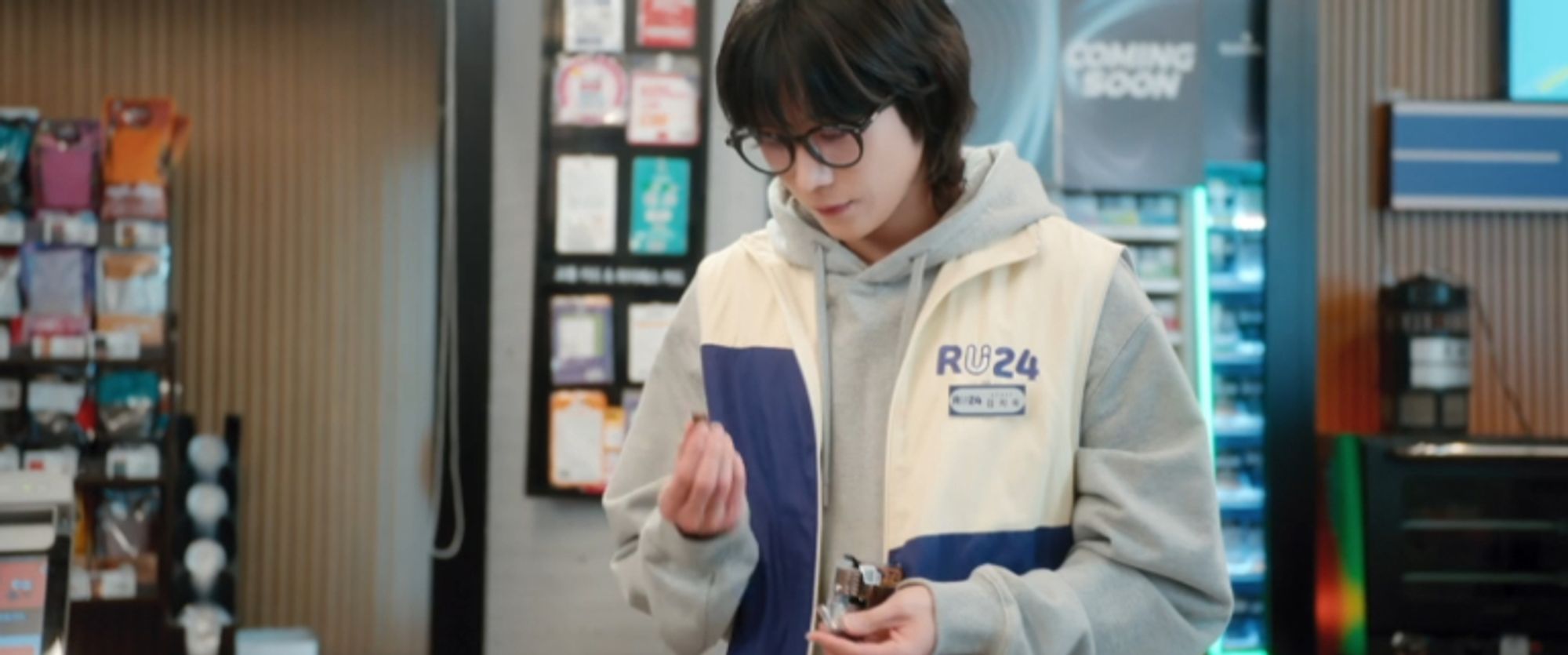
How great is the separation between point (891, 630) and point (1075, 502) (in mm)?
269

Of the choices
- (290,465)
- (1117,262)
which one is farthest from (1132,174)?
(1117,262)

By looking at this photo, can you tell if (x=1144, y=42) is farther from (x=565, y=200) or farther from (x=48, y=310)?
(x=48, y=310)

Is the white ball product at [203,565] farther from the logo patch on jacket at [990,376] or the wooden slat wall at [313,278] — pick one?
the logo patch on jacket at [990,376]

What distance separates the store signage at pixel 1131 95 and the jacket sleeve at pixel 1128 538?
3.73 metres

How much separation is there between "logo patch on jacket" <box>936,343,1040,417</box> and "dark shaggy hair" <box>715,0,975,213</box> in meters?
0.21

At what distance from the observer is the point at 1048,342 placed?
150 cm

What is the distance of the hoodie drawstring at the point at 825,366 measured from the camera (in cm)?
155

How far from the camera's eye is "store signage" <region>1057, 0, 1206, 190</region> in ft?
17.0

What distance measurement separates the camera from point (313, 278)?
629 cm

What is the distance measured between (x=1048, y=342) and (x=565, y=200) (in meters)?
3.40

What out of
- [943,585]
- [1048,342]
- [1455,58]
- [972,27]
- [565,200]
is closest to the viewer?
[943,585]

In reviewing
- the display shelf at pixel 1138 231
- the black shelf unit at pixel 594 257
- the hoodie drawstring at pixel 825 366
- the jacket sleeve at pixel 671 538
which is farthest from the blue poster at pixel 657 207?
the hoodie drawstring at pixel 825 366

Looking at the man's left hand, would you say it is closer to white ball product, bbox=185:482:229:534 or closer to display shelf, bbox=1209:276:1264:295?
display shelf, bbox=1209:276:1264:295

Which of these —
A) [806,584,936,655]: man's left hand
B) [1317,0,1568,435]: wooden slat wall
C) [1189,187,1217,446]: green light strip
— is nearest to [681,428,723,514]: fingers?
[806,584,936,655]: man's left hand
